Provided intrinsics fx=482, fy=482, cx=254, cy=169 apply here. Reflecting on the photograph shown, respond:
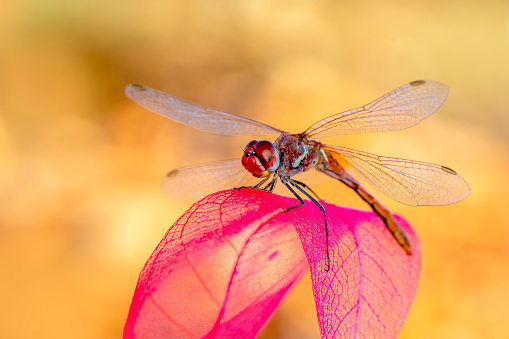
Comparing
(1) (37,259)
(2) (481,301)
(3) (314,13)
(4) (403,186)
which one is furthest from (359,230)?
(3) (314,13)

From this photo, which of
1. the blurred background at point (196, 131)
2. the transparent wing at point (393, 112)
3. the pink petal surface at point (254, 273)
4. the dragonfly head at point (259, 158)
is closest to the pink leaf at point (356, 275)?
the pink petal surface at point (254, 273)

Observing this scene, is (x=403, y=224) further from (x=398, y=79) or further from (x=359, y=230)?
(x=398, y=79)

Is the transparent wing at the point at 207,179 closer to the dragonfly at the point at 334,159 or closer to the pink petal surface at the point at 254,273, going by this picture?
the dragonfly at the point at 334,159

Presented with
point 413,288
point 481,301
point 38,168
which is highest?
point 38,168

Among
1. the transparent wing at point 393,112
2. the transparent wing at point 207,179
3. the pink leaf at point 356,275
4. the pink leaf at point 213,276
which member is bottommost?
the pink leaf at point 356,275

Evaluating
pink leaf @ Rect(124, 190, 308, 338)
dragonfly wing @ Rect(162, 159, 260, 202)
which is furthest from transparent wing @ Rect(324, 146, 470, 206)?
pink leaf @ Rect(124, 190, 308, 338)

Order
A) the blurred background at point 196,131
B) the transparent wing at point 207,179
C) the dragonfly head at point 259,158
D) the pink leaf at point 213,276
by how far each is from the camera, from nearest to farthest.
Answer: the pink leaf at point 213,276 → the dragonfly head at point 259,158 → the transparent wing at point 207,179 → the blurred background at point 196,131
